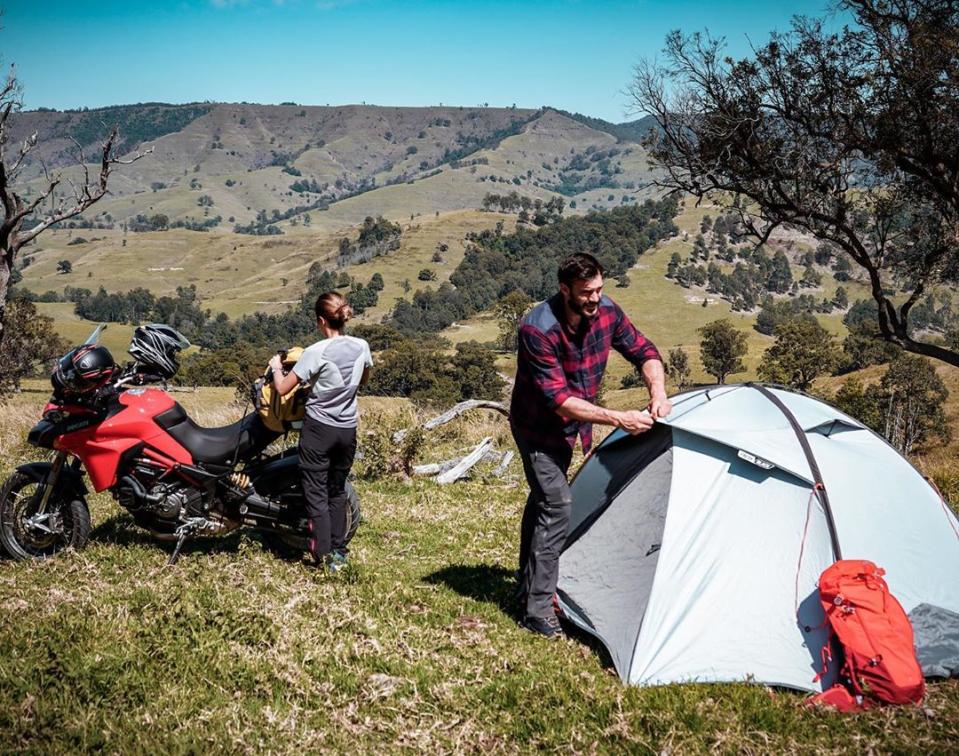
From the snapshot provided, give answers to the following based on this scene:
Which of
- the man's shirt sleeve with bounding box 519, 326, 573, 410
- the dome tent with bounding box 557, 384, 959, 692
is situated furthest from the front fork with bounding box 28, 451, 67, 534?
the dome tent with bounding box 557, 384, 959, 692

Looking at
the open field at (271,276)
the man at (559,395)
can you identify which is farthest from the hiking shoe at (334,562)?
the open field at (271,276)

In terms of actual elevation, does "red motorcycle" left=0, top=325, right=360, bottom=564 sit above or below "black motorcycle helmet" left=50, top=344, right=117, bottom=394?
below

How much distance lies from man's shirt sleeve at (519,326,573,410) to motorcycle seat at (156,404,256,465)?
2903 millimetres

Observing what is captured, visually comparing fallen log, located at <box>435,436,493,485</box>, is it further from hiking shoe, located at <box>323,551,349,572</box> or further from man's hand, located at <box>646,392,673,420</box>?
man's hand, located at <box>646,392,673,420</box>

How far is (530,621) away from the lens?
17.5ft

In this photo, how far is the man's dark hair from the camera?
4801 mm

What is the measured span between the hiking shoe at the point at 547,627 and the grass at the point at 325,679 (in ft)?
0.33

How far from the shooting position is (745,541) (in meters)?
5.00

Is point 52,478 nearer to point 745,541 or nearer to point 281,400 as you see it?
point 281,400

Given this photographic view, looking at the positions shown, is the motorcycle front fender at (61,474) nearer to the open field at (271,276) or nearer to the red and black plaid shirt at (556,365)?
the red and black plaid shirt at (556,365)

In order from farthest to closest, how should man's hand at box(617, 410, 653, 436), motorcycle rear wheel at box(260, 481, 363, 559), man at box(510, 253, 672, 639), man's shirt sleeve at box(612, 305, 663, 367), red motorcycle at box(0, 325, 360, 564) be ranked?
1. motorcycle rear wheel at box(260, 481, 363, 559)
2. red motorcycle at box(0, 325, 360, 564)
3. man's shirt sleeve at box(612, 305, 663, 367)
4. man's hand at box(617, 410, 653, 436)
5. man at box(510, 253, 672, 639)

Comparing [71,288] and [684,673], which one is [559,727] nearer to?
[684,673]

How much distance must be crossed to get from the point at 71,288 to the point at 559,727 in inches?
7448

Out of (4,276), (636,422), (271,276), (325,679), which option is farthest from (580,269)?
(271,276)
